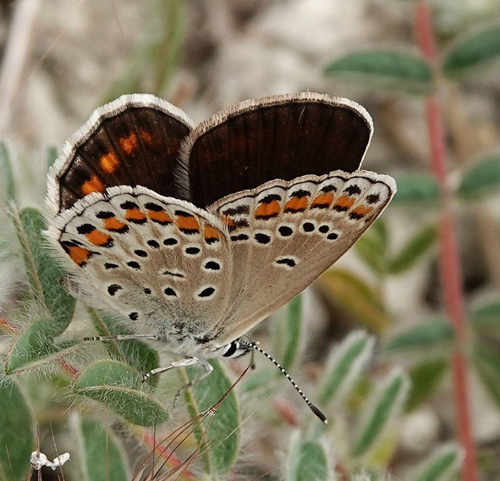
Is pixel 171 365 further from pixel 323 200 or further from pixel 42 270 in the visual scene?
pixel 323 200

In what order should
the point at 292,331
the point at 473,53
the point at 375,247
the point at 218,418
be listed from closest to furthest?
the point at 218,418
the point at 292,331
the point at 473,53
the point at 375,247

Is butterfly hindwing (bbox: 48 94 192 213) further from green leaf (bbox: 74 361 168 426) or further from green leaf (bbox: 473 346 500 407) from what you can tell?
green leaf (bbox: 473 346 500 407)

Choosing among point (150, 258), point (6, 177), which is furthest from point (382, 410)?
point (6, 177)

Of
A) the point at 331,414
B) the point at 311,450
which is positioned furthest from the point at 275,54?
the point at 311,450

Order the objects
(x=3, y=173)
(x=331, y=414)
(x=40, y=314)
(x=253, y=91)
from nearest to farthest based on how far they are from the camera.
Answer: (x=40, y=314)
(x=3, y=173)
(x=331, y=414)
(x=253, y=91)

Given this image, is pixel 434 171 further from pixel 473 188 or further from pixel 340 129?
pixel 340 129

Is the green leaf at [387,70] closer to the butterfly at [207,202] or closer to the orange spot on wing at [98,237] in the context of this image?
the butterfly at [207,202]
